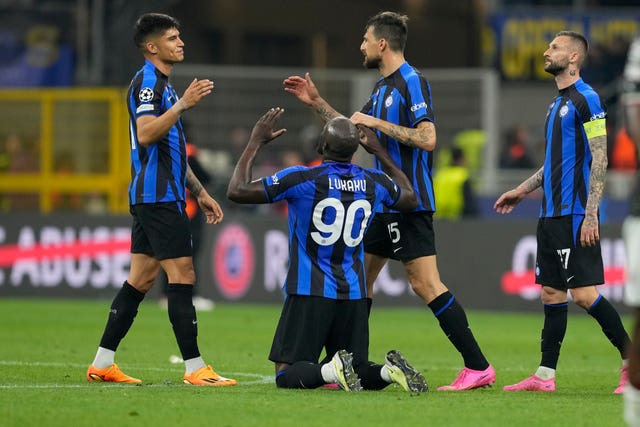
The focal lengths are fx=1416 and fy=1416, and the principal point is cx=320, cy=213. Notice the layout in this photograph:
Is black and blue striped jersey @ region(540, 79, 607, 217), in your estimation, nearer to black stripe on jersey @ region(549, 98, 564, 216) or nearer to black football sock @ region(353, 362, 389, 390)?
black stripe on jersey @ region(549, 98, 564, 216)

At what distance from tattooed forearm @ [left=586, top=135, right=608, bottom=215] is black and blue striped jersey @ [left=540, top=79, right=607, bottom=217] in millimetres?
87

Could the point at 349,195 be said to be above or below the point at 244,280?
above

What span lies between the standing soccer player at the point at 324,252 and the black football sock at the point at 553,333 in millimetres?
1149

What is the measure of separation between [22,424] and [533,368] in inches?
209

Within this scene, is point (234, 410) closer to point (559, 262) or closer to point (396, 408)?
point (396, 408)

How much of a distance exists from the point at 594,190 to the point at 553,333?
105 cm

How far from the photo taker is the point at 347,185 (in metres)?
9.05

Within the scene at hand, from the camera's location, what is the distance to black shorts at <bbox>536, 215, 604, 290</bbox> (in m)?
9.59

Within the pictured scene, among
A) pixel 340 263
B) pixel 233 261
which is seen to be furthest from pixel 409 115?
pixel 233 261

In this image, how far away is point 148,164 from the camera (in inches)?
372

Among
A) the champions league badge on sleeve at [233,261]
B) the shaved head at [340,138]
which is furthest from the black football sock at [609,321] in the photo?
the champions league badge on sleeve at [233,261]

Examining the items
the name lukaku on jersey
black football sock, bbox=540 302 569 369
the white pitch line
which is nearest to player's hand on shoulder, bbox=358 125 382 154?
the name lukaku on jersey

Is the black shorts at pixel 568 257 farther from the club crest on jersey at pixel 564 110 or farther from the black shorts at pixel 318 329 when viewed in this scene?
the black shorts at pixel 318 329

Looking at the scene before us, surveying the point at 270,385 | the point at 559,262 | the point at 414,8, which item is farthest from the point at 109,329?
the point at 414,8
